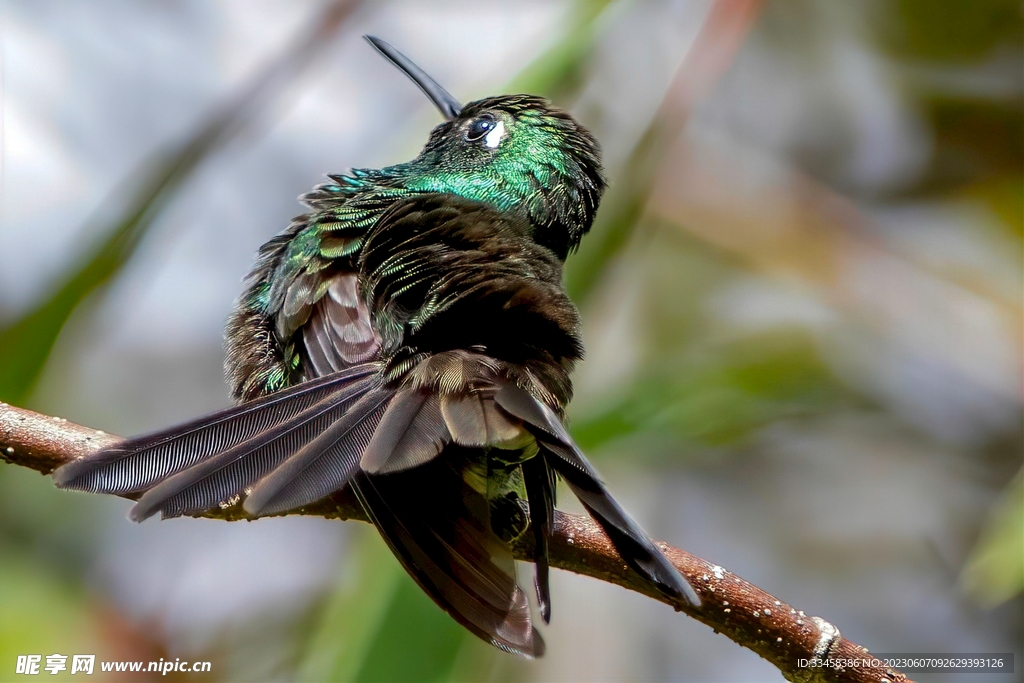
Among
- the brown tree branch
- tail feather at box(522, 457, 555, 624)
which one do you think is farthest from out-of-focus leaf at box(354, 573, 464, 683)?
the brown tree branch

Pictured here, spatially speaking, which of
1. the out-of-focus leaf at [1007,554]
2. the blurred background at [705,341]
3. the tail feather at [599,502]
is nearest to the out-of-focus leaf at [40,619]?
the blurred background at [705,341]

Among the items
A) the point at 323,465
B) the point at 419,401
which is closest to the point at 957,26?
the point at 419,401

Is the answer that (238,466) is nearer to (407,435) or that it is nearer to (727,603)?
(407,435)

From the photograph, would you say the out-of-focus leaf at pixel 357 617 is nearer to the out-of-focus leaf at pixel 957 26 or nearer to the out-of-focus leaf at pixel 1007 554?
the out-of-focus leaf at pixel 1007 554

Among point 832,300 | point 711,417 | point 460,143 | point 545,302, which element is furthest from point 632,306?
point 545,302

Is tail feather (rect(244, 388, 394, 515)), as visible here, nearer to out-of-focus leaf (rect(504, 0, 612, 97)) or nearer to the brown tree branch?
the brown tree branch

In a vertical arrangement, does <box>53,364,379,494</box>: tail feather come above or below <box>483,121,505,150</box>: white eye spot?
below
